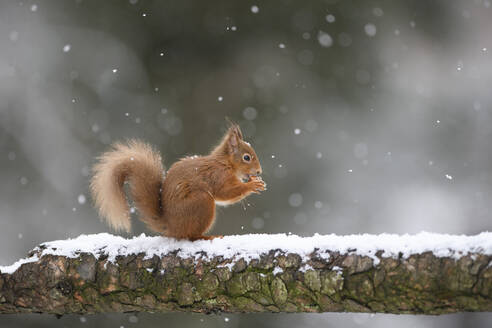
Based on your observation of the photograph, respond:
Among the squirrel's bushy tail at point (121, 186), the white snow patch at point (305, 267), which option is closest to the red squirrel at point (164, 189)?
the squirrel's bushy tail at point (121, 186)

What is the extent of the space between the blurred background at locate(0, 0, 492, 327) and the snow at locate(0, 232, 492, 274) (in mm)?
1954

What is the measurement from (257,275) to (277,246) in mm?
102

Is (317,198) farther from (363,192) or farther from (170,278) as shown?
(170,278)

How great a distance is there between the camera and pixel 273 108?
4.39 metres

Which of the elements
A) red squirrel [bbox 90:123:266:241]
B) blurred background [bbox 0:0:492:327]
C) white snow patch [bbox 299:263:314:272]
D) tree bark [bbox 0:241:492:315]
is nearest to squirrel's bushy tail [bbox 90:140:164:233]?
red squirrel [bbox 90:123:266:241]

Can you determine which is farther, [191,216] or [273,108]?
[273,108]

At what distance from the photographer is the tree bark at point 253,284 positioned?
4.64 feet

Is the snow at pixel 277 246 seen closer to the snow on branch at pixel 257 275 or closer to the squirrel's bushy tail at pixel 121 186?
the snow on branch at pixel 257 275

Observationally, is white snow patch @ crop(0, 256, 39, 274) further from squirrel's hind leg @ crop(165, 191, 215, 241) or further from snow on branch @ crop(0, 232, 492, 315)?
squirrel's hind leg @ crop(165, 191, 215, 241)

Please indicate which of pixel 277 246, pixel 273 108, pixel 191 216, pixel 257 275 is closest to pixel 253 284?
pixel 257 275

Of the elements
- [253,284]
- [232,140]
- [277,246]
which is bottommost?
[253,284]

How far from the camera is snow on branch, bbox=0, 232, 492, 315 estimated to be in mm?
1418

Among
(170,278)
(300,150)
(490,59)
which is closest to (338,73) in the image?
(300,150)

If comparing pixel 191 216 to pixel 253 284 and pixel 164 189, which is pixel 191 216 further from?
pixel 253 284
